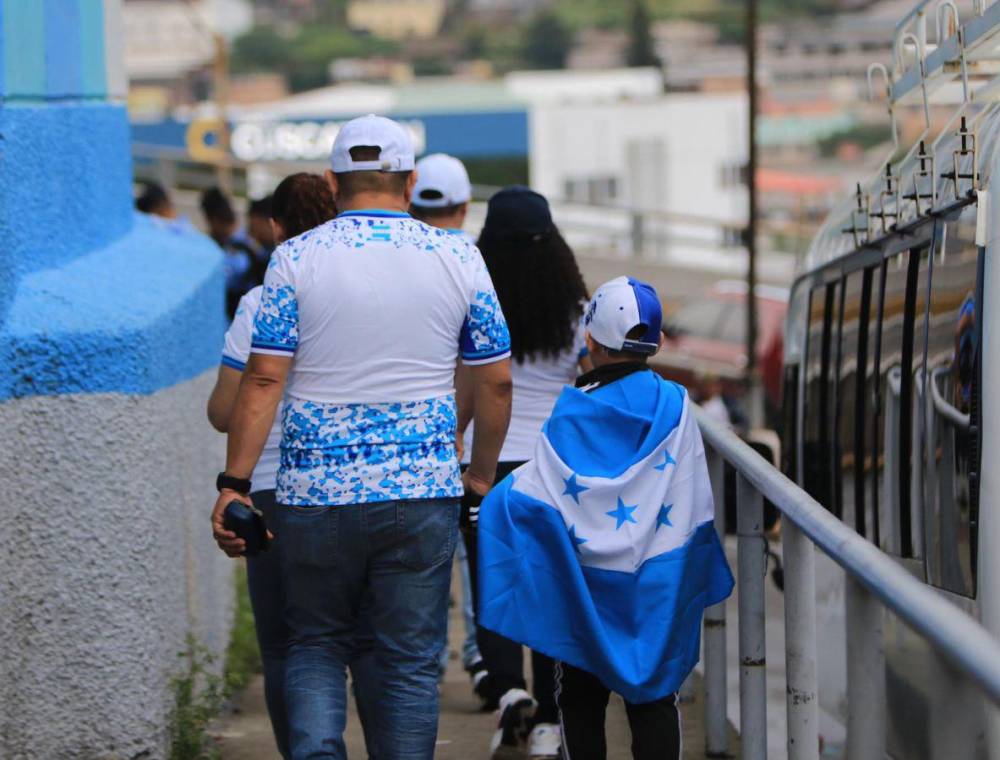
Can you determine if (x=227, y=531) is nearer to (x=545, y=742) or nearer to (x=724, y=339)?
(x=545, y=742)

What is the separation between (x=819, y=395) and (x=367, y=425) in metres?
3.90

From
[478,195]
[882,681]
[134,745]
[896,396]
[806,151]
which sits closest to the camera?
[882,681]

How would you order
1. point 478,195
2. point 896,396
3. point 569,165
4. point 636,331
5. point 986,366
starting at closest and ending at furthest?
point 986,366 → point 636,331 → point 896,396 → point 478,195 → point 569,165

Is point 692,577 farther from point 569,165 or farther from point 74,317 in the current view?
point 569,165

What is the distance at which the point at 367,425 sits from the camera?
4.58 m

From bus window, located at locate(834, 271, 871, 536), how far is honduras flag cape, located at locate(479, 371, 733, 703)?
71.8 inches

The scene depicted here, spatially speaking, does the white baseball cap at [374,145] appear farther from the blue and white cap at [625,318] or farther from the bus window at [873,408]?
the bus window at [873,408]

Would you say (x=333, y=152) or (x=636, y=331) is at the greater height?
(x=333, y=152)

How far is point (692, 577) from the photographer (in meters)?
4.85

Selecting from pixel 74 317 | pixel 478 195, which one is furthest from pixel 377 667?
pixel 478 195

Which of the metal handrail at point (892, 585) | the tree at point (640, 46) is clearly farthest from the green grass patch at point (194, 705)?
the tree at point (640, 46)

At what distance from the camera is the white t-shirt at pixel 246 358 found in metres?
5.20

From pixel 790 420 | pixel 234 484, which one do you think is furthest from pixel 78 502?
pixel 790 420

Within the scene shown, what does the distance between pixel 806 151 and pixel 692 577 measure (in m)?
144
